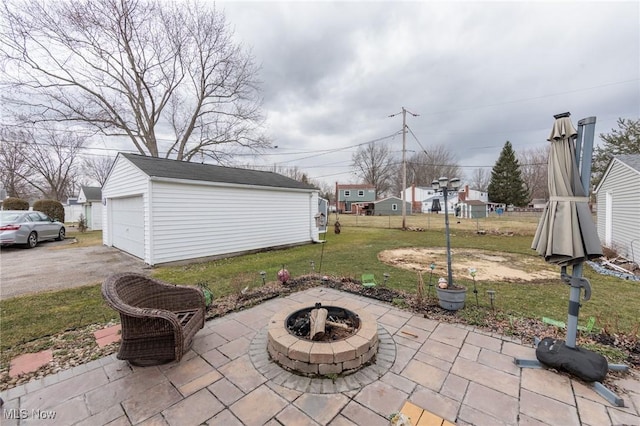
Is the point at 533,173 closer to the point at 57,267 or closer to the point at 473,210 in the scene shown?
the point at 473,210

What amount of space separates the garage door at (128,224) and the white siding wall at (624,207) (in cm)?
1436

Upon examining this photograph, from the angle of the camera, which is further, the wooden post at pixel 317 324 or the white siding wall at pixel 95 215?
the white siding wall at pixel 95 215

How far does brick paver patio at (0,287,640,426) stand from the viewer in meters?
1.80


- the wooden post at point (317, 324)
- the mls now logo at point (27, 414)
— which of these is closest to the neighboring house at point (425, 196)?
the wooden post at point (317, 324)

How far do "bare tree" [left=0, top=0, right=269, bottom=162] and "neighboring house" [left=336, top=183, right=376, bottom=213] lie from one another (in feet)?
86.3

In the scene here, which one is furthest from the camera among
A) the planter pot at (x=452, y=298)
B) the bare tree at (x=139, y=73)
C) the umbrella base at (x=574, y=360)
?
the bare tree at (x=139, y=73)

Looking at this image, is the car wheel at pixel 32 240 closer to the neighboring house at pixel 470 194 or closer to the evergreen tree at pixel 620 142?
the evergreen tree at pixel 620 142

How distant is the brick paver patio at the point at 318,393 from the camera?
1798 mm

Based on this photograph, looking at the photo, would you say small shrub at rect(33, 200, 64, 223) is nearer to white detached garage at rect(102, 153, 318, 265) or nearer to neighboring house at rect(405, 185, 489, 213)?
white detached garage at rect(102, 153, 318, 265)

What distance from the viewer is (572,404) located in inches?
75.1

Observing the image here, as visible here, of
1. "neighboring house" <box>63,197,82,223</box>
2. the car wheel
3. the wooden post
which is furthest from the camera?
"neighboring house" <box>63,197,82,223</box>

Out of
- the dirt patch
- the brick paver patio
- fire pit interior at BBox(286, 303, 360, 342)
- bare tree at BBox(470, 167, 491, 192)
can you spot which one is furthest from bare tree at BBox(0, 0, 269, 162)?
bare tree at BBox(470, 167, 491, 192)

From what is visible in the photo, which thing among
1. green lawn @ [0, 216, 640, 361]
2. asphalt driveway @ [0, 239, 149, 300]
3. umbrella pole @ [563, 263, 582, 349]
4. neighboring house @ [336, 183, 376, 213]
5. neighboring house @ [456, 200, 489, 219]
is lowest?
asphalt driveway @ [0, 239, 149, 300]

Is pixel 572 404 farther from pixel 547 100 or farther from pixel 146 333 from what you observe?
pixel 547 100
